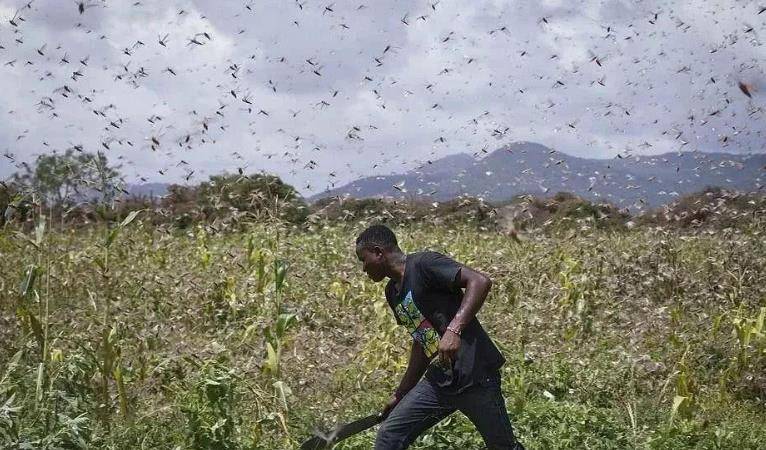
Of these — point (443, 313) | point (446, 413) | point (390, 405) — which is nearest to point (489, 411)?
point (446, 413)

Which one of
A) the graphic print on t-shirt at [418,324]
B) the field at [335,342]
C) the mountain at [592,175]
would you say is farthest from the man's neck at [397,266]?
the mountain at [592,175]

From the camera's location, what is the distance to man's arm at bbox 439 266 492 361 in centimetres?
371

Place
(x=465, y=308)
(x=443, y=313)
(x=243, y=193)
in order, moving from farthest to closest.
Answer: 1. (x=243, y=193)
2. (x=443, y=313)
3. (x=465, y=308)

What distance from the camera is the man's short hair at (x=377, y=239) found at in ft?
13.1

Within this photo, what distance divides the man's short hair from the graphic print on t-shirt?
255mm

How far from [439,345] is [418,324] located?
0.29 meters

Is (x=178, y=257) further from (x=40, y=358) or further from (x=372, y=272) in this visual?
(x=372, y=272)

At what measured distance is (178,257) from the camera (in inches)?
379

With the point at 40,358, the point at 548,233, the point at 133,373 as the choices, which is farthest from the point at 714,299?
the point at 40,358

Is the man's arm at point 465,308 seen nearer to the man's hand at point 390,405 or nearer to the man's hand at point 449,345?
the man's hand at point 449,345

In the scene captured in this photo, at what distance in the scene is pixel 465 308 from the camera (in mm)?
3719

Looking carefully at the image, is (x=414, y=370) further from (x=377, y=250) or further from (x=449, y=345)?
(x=377, y=250)

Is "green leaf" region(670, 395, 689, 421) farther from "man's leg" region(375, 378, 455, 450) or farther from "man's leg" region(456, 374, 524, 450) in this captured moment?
"man's leg" region(375, 378, 455, 450)

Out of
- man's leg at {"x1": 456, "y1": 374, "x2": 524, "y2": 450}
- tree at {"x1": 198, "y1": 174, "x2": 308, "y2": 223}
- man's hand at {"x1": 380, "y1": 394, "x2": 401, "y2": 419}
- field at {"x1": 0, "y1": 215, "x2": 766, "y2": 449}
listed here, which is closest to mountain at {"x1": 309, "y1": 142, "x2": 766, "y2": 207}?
field at {"x1": 0, "y1": 215, "x2": 766, "y2": 449}
